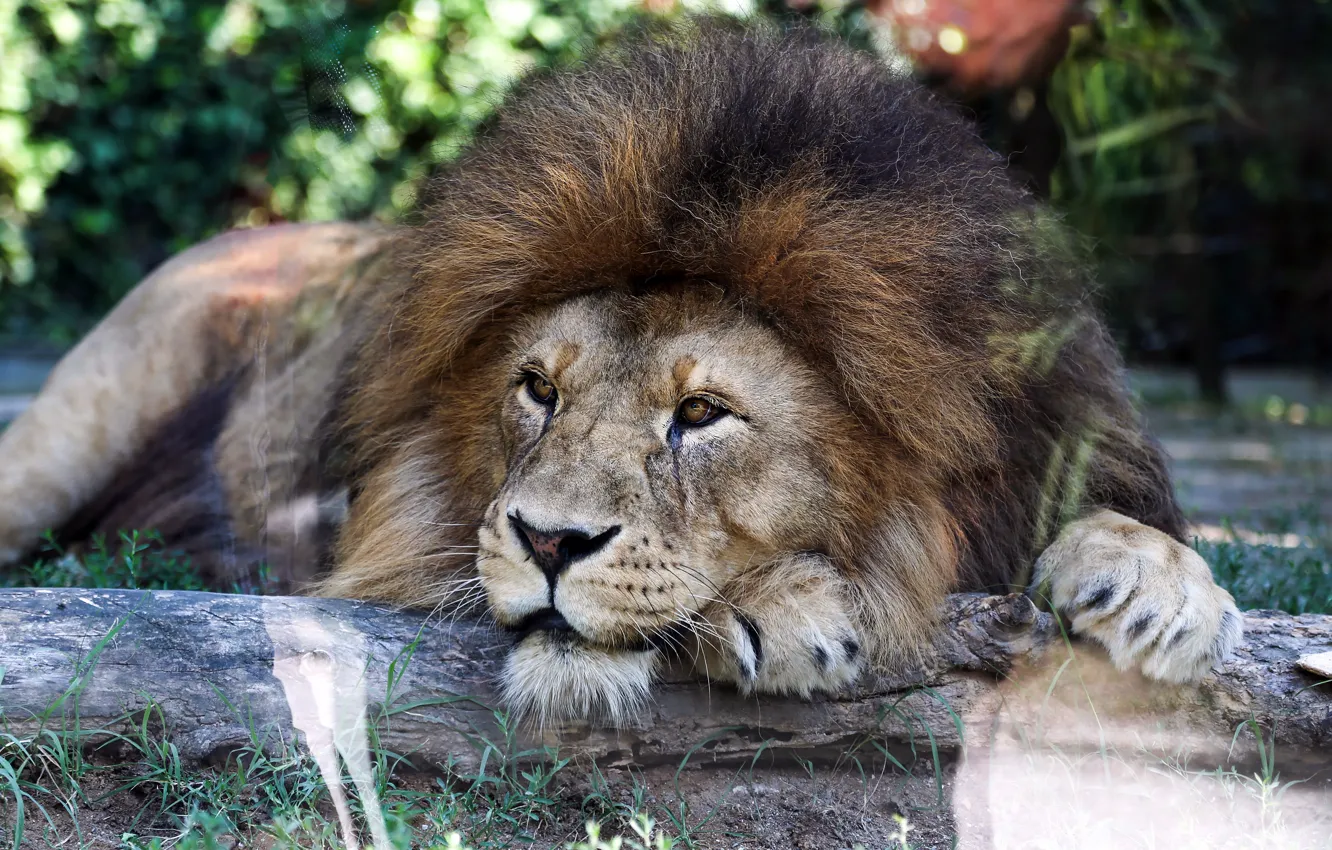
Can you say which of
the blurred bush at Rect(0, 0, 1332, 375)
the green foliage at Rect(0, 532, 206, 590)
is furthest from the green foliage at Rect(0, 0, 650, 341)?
the green foliage at Rect(0, 532, 206, 590)

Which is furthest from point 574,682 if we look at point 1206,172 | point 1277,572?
point 1206,172

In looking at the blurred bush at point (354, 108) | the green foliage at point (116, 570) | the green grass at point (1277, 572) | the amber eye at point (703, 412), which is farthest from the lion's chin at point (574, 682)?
the blurred bush at point (354, 108)

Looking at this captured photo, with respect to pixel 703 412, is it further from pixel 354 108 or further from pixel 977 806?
pixel 354 108

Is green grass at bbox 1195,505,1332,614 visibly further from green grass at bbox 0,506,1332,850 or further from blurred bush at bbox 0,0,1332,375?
blurred bush at bbox 0,0,1332,375

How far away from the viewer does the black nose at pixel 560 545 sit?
2.31 metres

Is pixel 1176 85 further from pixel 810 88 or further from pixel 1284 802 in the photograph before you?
pixel 1284 802

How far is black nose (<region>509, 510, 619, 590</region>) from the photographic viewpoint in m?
2.31

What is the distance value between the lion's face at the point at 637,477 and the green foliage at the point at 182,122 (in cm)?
523

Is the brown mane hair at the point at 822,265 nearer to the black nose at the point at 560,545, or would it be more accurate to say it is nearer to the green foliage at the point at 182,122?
the black nose at the point at 560,545

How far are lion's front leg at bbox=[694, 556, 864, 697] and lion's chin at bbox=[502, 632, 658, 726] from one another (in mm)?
135

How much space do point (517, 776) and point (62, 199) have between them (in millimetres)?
7680

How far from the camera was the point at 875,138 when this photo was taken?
8.89 ft

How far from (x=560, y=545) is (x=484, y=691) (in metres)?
0.33

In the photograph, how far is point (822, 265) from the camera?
2.56 m
